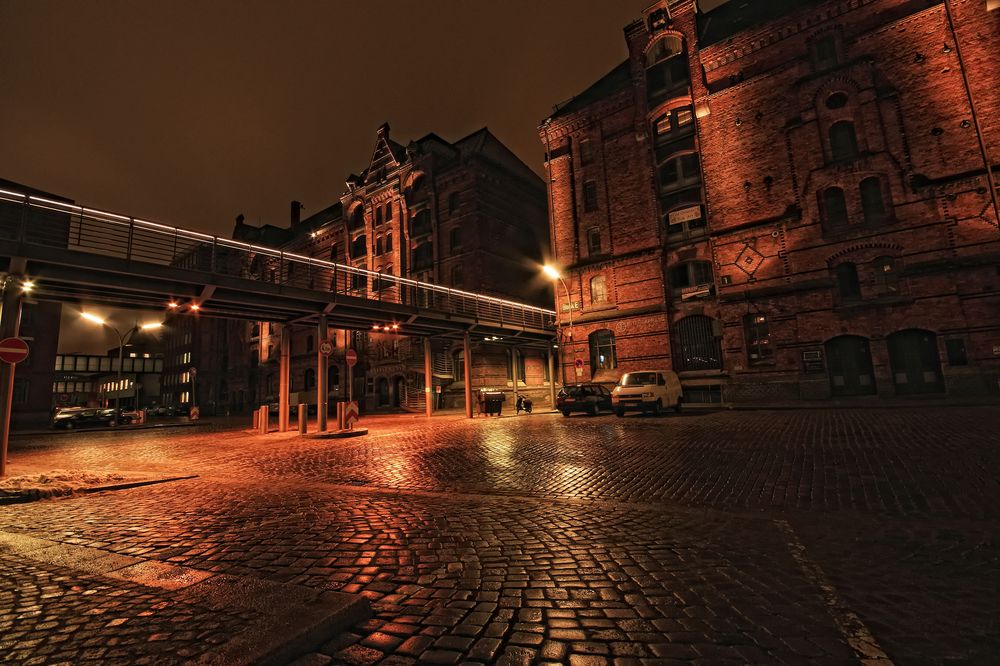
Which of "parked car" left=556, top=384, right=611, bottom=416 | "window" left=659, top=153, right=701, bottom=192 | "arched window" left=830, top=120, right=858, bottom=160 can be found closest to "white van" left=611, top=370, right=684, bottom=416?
"parked car" left=556, top=384, right=611, bottom=416

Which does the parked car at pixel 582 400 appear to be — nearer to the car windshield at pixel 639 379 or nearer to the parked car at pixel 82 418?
the car windshield at pixel 639 379

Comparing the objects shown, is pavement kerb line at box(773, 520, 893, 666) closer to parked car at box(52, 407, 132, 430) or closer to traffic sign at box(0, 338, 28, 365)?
traffic sign at box(0, 338, 28, 365)

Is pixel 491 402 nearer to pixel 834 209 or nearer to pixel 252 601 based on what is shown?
pixel 834 209

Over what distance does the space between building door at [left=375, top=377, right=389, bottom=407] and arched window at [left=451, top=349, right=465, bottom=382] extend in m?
5.96

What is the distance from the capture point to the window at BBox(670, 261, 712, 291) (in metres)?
23.0

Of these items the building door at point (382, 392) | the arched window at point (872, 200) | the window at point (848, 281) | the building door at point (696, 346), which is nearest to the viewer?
the arched window at point (872, 200)

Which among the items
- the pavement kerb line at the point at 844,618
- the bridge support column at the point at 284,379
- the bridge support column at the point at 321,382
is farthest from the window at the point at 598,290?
the pavement kerb line at the point at 844,618

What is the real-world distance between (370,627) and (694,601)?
6.97ft

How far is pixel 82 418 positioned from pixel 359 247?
22.8m

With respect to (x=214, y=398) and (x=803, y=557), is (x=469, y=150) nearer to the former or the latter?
(x=803, y=557)

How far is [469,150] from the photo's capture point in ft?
110

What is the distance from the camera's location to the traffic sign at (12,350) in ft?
27.9

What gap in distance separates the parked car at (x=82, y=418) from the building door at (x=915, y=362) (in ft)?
140

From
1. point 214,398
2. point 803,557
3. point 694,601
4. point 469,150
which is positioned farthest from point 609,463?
point 214,398
